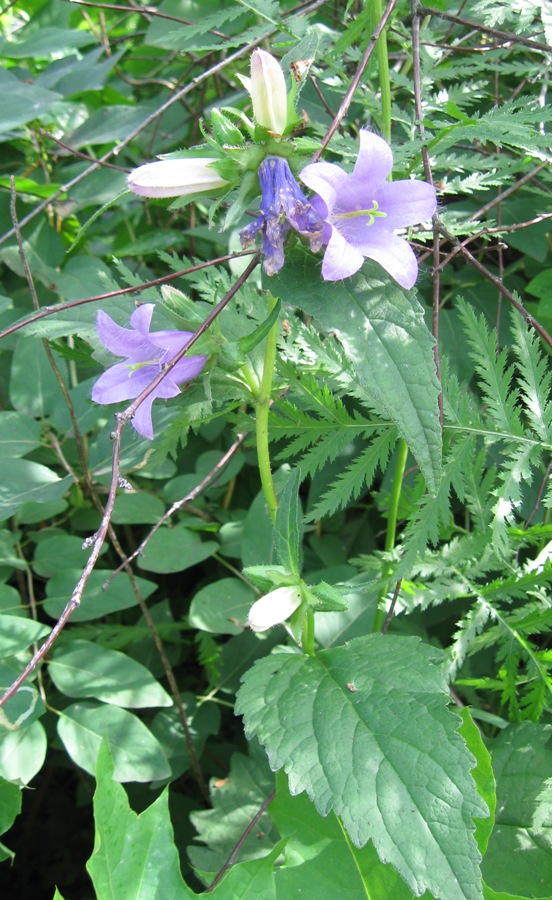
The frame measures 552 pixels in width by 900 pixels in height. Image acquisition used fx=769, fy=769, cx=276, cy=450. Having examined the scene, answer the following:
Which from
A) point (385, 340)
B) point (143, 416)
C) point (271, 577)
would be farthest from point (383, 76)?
point (271, 577)

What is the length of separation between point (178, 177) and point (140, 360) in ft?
0.97

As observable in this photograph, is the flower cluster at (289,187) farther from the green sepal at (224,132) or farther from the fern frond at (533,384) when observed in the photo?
the fern frond at (533,384)

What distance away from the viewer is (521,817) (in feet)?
4.16

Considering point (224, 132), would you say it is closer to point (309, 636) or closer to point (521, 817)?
point (309, 636)

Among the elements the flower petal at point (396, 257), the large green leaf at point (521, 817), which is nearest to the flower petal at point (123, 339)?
the flower petal at point (396, 257)

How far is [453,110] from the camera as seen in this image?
3.76 ft

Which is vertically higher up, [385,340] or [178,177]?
[178,177]

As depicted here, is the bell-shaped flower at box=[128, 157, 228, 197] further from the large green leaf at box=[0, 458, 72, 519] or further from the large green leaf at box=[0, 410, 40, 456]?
the large green leaf at box=[0, 410, 40, 456]

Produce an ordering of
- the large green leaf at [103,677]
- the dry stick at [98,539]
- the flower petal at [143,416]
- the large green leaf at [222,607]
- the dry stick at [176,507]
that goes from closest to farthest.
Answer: the dry stick at [98,539] → the flower petal at [143,416] → the dry stick at [176,507] → the large green leaf at [103,677] → the large green leaf at [222,607]

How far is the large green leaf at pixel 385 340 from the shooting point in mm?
906

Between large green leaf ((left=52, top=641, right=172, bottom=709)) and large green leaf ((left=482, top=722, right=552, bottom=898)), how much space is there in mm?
615

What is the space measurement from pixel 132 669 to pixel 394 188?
1031mm

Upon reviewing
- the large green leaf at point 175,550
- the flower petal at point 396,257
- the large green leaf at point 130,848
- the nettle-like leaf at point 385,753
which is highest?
the flower petal at point 396,257

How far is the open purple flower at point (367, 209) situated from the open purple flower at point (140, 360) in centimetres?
29
